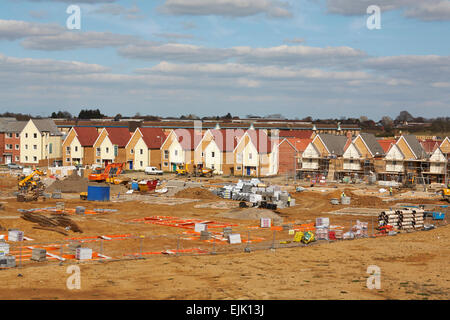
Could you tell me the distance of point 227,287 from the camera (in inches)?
947

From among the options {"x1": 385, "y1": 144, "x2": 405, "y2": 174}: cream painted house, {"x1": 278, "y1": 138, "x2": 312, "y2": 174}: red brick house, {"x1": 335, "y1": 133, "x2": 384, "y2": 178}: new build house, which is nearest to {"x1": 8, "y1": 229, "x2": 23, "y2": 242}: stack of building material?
{"x1": 335, "y1": 133, "x2": 384, "y2": 178}: new build house

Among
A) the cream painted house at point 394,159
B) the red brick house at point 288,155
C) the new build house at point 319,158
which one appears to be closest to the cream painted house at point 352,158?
the new build house at point 319,158

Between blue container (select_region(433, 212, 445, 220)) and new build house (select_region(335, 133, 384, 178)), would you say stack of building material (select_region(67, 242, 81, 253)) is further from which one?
new build house (select_region(335, 133, 384, 178))

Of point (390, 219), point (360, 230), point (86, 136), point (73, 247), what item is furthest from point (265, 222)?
point (86, 136)

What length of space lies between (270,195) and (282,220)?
864cm

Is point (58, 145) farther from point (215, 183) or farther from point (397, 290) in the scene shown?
point (397, 290)

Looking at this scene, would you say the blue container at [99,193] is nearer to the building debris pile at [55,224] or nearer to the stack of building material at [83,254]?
the building debris pile at [55,224]

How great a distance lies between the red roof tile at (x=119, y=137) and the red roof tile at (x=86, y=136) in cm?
336

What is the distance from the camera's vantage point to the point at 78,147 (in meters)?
94.1

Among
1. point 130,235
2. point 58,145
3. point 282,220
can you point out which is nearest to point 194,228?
point 130,235

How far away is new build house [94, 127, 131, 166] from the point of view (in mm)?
92438

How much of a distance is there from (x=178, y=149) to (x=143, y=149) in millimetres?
6263

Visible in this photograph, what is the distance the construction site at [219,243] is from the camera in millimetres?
24094

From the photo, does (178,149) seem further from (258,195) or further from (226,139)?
(258,195)
